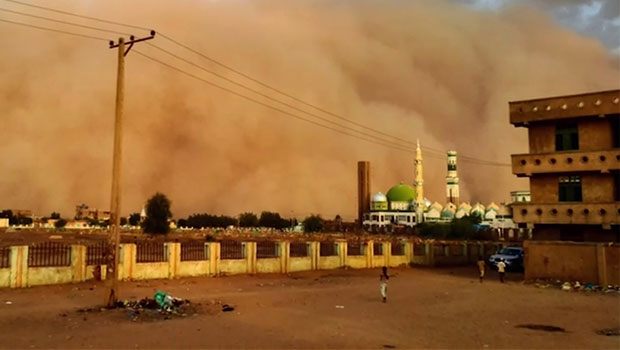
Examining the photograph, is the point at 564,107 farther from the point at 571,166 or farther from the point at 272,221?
the point at 272,221

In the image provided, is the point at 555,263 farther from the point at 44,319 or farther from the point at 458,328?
the point at 44,319

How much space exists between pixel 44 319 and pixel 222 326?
5456 mm

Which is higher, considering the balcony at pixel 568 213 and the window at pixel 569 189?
the window at pixel 569 189

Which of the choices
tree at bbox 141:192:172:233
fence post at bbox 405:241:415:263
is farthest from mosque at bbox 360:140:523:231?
fence post at bbox 405:241:415:263

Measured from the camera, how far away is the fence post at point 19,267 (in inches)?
866

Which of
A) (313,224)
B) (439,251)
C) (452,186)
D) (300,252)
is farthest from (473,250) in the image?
(452,186)

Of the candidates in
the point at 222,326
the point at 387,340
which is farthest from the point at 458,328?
the point at 222,326

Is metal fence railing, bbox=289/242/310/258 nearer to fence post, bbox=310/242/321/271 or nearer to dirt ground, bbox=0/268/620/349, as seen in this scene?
fence post, bbox=310/242/321/271

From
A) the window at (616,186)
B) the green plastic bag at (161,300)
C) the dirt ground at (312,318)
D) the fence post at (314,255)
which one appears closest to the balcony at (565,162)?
the window at (616,186)

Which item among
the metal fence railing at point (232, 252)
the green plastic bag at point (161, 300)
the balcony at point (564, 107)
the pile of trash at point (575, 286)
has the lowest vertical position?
the pile of trash at point (575, 286)

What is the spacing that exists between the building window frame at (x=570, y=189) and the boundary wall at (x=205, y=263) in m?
15.3

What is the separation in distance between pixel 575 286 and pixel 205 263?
851 inches

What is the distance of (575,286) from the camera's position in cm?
3000

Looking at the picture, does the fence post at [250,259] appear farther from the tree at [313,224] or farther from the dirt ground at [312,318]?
the tree at [313,224]
